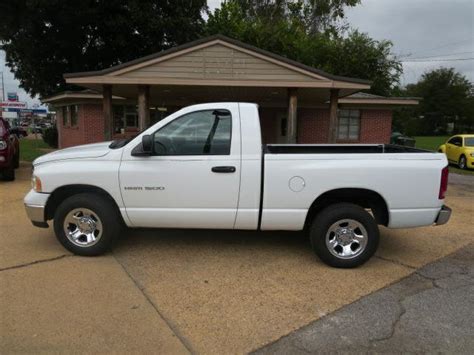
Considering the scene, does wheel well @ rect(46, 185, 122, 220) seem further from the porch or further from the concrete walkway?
the porch

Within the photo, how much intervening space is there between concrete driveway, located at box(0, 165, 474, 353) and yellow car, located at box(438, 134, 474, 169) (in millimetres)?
13362

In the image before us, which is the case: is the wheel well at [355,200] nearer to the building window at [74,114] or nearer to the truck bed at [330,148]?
the truck bed at [330,148]

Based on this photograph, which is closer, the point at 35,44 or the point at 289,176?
the point at 289,176

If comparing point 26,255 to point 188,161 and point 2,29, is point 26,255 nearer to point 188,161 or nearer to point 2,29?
point 188,161

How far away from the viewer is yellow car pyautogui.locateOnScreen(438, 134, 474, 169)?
57.1 ft

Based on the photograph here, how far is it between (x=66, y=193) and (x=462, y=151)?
700 inches

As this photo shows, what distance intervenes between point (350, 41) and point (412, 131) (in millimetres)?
45814

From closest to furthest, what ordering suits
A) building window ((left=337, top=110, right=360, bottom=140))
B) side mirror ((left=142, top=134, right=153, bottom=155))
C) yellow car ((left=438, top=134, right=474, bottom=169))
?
side mirror ((left=142, top=134, right=153, bottom=155)) < yellow car ((left=438, top=134, right=474, bottom=169)) < building window ((left=337, top=110, right=360, bottom=140))

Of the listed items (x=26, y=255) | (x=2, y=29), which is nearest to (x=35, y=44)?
(x=2, y=29)

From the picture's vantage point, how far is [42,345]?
2.98 m

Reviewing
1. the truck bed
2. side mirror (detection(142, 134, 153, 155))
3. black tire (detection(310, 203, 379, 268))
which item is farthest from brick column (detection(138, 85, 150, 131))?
black tire (detection(310, 203, 379, 268))

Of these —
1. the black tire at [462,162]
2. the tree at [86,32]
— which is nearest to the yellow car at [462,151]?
the black tire at [462,162]

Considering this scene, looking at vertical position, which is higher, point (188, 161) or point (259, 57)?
point (259, 57)

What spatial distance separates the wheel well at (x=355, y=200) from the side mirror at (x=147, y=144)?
195cm
